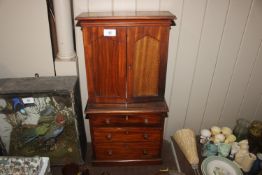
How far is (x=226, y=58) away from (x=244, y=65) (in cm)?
22

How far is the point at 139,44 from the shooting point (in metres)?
1.70

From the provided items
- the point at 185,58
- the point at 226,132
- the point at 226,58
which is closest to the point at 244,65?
the point at 226,58

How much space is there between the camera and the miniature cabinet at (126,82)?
1.64 metres

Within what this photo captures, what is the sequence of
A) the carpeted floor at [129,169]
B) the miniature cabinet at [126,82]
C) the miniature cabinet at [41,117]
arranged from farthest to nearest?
the carpeted floor at [129,169]
the miniature cabinet at [41,117]
the miniature cabinet at [126,82]

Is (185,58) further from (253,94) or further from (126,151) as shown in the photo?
(126,151)

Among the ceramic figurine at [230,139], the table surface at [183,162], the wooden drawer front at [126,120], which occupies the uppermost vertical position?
the wooden drawer front at [126,120]

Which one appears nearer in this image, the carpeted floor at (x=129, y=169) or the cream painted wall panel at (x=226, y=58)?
the cream painted wall panel at (x=226, y=58)

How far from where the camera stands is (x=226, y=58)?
7.10ft

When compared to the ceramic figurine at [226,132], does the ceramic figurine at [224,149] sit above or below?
below

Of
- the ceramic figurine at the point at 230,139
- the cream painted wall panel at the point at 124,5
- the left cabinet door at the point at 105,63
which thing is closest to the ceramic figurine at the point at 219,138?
the ceramic figurine at the point at 230,139

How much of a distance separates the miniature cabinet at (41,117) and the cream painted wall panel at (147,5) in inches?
33.6

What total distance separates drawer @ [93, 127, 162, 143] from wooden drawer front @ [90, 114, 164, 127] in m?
0.05

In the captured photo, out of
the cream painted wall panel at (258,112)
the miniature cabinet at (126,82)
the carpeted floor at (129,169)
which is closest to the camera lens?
the miniature cabinet at (126,82)

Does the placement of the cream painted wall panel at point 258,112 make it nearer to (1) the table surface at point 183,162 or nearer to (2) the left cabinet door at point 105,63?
(1) the table surface at point 183,162
